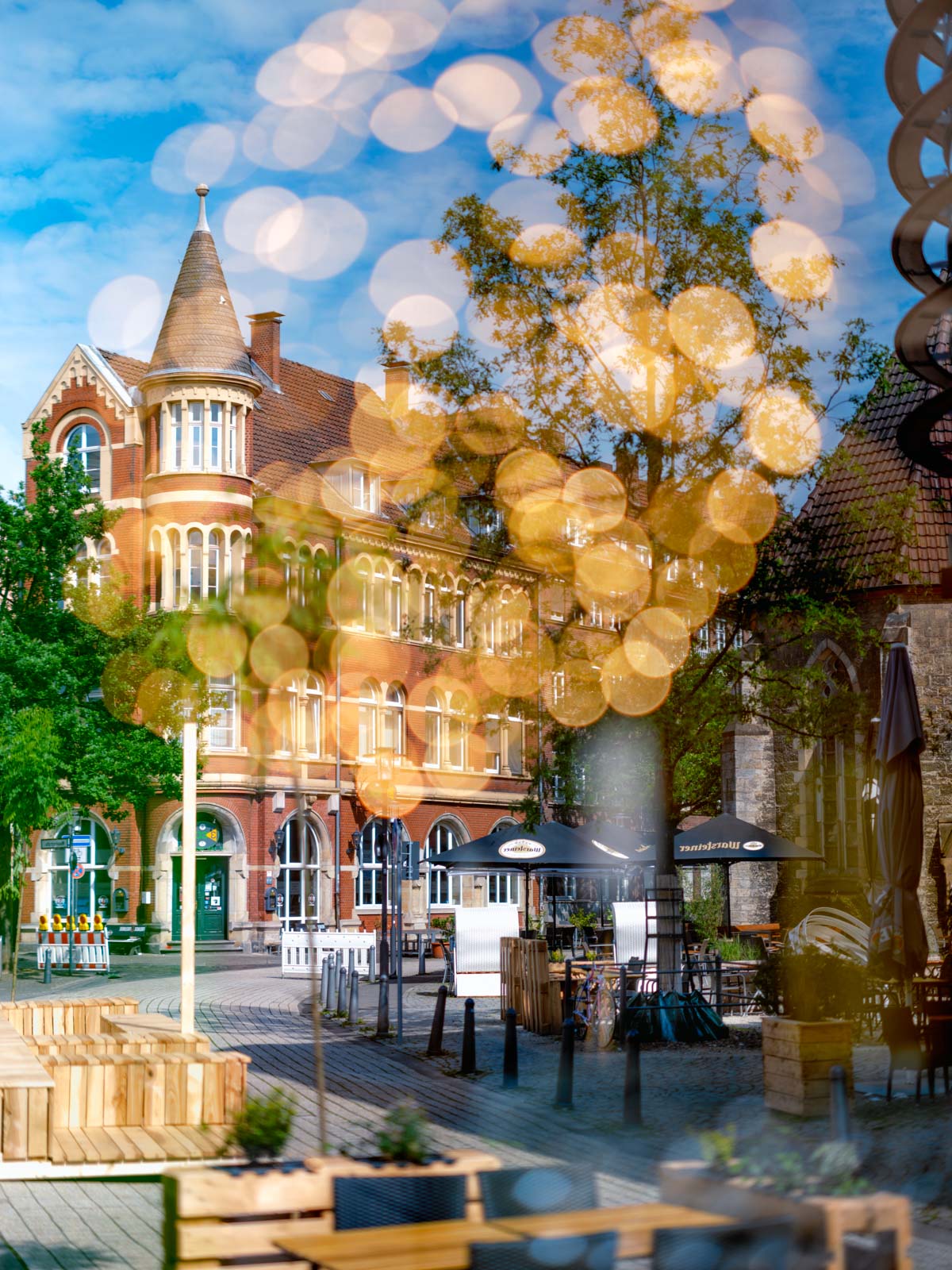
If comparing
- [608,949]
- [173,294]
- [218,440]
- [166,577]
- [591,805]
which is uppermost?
[173,294]

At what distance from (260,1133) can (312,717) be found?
136 feet

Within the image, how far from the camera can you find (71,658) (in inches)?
1208

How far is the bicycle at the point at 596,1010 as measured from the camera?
653 inches

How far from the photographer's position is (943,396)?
11406 mm

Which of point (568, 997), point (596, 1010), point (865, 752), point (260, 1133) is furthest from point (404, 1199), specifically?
point (865, 752)

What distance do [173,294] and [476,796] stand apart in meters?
19.0

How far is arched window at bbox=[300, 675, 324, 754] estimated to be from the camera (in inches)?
1799

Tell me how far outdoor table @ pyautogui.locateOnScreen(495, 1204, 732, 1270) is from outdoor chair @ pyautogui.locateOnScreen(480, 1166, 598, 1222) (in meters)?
0.09

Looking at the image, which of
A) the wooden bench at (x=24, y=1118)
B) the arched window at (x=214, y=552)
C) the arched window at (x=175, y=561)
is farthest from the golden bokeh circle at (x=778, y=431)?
the arched window at (x=175, y=561)

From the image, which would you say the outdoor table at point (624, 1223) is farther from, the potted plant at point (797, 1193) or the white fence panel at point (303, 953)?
the white fence panel at point (303, 953)

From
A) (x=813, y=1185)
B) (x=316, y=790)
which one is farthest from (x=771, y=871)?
(x=813, y=1185)

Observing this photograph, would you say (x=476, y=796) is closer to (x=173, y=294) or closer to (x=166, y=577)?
(x=166, y=577)

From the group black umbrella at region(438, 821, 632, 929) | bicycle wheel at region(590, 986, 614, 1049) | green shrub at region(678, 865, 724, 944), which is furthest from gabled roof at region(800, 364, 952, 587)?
bicycle wheel at region(590, 986, 614, 1049)

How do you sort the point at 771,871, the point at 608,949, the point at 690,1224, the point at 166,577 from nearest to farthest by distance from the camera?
the point at 690,1224, the point at 608,949, the point at 771,871, the point at 166,577
